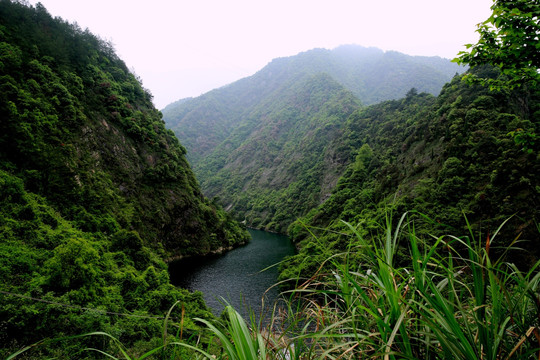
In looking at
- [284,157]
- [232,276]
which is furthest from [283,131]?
[232,276]

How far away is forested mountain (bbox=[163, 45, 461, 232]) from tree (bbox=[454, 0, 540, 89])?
5795 centimetres

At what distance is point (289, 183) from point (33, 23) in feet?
220

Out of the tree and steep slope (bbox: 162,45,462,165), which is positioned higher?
steep slope (bbox: 162,45,462,165)

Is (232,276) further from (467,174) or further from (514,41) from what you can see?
(514,41)

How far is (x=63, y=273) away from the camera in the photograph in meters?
11.9

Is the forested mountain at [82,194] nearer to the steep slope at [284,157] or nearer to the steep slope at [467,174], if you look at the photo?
the steep slope at [467,174]

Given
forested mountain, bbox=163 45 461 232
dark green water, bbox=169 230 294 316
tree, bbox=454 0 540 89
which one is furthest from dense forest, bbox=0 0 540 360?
forested mountain, bbox=163 45 461 232

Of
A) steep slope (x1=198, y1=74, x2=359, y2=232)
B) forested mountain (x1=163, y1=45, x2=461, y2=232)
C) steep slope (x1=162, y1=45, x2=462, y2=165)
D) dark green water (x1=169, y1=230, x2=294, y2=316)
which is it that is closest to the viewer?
dark green water (x1=169, y1=230, x2=294, y2=316)

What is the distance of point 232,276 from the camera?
95.6ft

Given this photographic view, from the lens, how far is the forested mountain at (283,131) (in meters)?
74.2

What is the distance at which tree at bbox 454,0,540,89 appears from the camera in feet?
10.9

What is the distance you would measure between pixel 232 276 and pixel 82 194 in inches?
662

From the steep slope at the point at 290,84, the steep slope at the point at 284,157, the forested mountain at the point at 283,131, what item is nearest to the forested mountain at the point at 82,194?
the steep slope at the point at 284,157

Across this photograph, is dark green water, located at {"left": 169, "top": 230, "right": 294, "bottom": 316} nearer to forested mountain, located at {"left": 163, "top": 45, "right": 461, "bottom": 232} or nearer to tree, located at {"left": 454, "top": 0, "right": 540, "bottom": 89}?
tree, located at {"left": 454, "top": 0, "right": 540, "bottom": 89}
